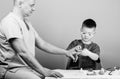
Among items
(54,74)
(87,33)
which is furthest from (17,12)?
(87,33)

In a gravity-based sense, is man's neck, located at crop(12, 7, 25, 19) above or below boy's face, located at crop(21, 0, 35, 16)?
below

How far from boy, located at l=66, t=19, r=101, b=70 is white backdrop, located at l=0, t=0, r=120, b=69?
193mm

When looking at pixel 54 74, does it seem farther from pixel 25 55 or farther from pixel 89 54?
pixel 89 54

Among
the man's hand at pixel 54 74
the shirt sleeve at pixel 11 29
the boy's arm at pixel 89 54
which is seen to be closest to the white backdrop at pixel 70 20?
the boy's arm at pixel 89 54

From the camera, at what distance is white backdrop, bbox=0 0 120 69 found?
1.77 meters

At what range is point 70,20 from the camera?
178cm

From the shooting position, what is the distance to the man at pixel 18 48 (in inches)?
46.4

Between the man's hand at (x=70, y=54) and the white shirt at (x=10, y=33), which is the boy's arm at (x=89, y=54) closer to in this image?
the man's hand at (x=70, y=54)

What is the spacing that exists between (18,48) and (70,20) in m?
0.68

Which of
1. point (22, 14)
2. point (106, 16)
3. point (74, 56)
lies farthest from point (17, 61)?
point (106, 16)

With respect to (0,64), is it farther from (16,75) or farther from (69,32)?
(69,32)

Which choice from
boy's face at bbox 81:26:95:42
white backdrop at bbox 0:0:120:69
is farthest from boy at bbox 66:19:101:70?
white backdrop at bbox 0:0:120:69

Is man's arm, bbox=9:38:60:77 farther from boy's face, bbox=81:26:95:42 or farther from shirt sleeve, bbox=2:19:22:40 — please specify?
boy's face, bbox=81:26:95:42

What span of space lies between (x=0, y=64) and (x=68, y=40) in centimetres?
67
